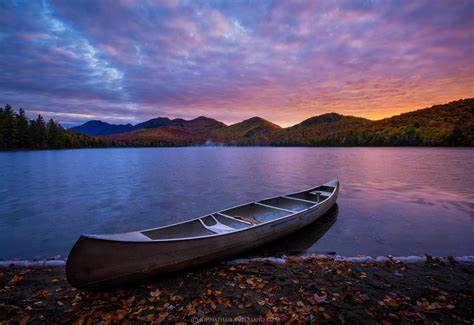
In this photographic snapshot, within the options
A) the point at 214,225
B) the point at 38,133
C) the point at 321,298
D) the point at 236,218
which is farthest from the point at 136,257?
the point at 38,133

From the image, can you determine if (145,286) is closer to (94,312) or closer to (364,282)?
(94,312)

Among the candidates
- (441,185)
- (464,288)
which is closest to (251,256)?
(464,288)

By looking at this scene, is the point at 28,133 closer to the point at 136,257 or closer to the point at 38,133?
the point at 38,133

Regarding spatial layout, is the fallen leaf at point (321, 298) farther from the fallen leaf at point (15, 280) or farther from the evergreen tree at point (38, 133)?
the evergreen tree at point (38, 133)

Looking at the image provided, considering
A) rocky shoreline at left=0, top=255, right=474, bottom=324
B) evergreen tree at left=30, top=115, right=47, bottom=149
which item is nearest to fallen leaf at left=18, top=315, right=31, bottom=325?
rocky shoreline at left=0, top=255, right=474, bottom=324

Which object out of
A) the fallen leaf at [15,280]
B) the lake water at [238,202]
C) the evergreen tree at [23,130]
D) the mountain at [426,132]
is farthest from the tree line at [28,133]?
the mountain at [426,132]

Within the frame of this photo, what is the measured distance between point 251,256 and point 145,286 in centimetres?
364

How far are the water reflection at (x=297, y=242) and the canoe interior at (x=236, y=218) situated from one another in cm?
101

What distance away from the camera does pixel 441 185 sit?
75.7ft

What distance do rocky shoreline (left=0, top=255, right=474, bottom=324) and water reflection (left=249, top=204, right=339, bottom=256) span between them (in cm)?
147

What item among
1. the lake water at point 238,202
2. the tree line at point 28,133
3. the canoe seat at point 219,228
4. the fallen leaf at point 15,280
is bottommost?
the lake water at point 238,202

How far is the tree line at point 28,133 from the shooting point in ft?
287

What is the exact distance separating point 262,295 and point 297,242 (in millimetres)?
4585

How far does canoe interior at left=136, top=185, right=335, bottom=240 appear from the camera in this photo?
24.1 feet
